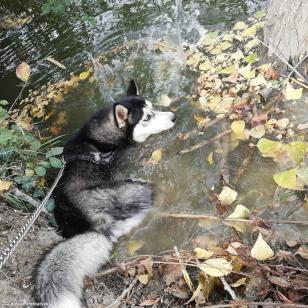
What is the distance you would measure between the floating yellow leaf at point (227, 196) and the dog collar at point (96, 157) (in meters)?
1.88

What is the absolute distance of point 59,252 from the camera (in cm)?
337

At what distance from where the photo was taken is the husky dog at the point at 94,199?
10.3 ft

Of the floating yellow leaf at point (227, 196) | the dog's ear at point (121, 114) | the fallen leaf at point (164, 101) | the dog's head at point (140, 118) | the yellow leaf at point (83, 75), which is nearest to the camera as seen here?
the floating yellow leaf at point (227, 196)

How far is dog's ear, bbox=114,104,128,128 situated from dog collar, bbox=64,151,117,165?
0.45m

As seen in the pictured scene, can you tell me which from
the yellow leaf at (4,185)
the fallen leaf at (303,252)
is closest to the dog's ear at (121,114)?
the yellow leaf at (4,185)

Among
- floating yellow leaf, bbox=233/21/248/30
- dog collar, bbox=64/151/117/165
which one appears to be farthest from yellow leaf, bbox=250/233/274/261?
floating yellow leaf, bbox=233/21/248/30

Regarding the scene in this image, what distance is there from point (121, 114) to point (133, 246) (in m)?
1.83

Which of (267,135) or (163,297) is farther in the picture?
(267,135)

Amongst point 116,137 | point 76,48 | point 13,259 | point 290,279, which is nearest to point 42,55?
point 76,48

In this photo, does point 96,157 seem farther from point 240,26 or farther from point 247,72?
point 240,26

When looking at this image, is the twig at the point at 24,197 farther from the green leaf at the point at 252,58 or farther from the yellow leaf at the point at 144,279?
the green leaf at the point at 252,58

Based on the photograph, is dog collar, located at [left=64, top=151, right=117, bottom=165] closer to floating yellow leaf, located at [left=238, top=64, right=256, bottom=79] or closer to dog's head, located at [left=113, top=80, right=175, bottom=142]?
dog's head, located at [left=113, top=80, right=175, bottom=142]

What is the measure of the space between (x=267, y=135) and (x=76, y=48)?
492 cm

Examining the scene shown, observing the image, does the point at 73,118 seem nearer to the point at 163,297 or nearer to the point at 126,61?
the point at 126,61
